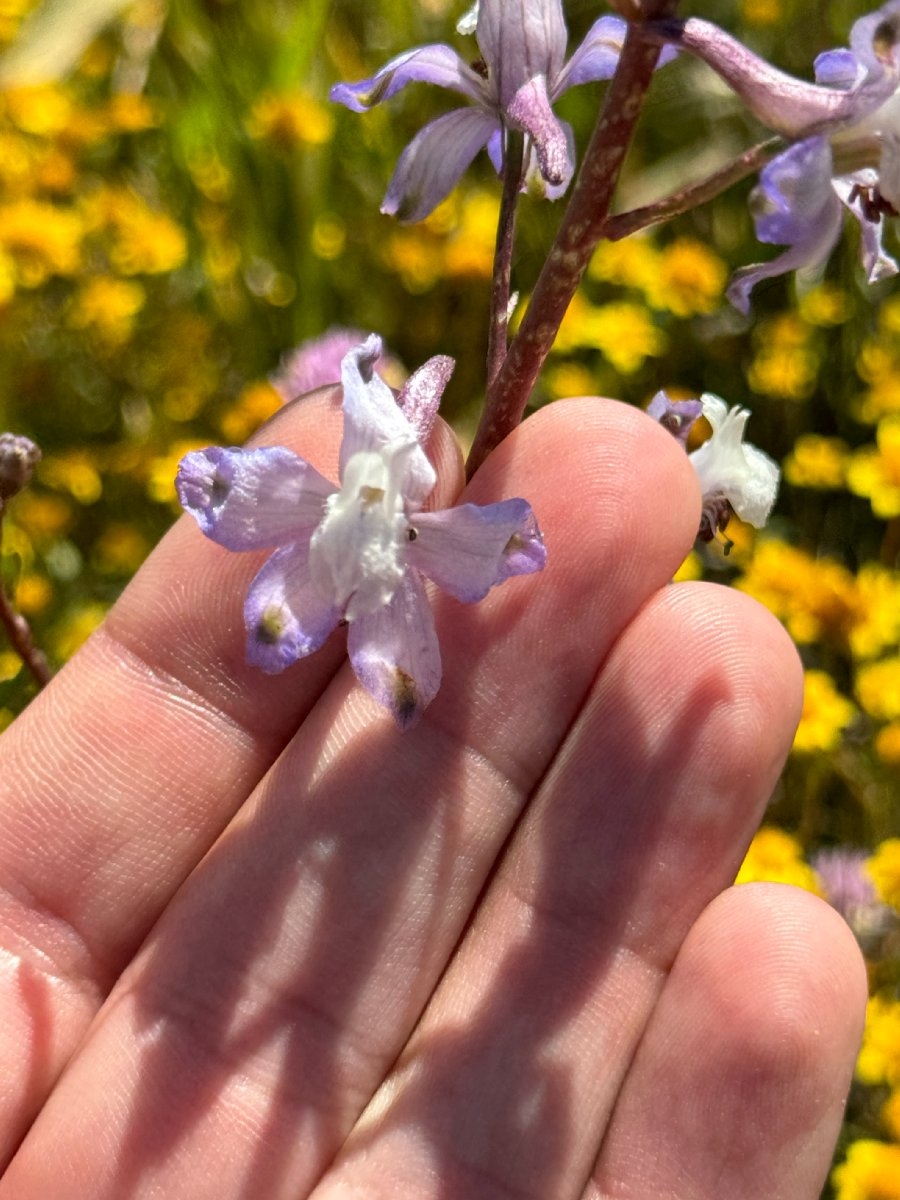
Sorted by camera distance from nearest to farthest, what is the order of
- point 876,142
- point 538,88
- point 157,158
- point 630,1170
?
point 876,142, point 538,88, point 630,1170, point 157,158

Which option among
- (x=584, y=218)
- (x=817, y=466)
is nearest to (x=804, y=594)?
(x=817, y=466)

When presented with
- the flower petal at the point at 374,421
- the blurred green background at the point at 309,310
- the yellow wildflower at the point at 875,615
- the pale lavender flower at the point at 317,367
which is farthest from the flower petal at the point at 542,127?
the yellow wildflower at the point at 875,615

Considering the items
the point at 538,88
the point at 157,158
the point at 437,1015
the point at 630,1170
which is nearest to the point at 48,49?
the point at 157,158

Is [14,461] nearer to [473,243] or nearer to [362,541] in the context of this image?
[362,541]

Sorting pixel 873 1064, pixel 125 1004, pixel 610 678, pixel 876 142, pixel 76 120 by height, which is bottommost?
pixel 873 1064

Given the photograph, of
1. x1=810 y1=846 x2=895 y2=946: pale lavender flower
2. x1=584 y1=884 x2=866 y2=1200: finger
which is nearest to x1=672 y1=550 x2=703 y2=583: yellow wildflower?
x1=810 y1=846 x2=895 y2=946: pale lavender flower

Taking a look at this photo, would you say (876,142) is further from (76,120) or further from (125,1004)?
(76,120)

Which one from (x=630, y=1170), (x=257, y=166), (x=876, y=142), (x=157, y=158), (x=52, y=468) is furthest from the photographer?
(x=157, y=158)
